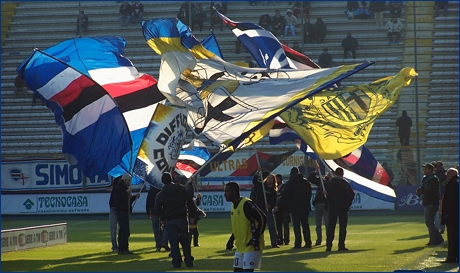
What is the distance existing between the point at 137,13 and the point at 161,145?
21.6 meters

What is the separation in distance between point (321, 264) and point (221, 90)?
4229 millimetres

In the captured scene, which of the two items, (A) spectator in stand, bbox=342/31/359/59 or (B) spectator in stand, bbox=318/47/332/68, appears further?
(A) spectator in stand, bbox=342/31/359/59

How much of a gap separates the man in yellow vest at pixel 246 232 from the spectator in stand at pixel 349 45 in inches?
982

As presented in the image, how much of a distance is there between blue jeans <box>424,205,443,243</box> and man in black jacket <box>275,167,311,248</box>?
2583 millimetres

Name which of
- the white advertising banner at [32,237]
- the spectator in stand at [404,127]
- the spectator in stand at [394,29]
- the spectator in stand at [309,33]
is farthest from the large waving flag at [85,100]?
the spectator in stand at [394,29]

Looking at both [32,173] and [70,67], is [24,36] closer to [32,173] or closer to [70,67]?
[32,173]

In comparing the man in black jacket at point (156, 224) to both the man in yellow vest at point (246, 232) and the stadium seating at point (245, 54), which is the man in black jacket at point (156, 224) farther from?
the stadium seating at point (245, 54)

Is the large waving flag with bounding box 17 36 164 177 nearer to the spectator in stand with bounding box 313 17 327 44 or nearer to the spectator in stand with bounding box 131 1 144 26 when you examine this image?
the spectator in stand with bounding box 313 17 327 44

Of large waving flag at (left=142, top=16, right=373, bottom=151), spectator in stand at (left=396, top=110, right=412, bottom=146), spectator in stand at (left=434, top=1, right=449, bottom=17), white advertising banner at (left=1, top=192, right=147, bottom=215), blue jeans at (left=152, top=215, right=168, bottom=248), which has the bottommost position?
white advertising banner at (left=1, top=192, right=147, bottom=215)

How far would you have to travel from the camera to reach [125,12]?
38.1 meters

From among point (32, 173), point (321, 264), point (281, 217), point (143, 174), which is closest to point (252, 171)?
point (32, 173)

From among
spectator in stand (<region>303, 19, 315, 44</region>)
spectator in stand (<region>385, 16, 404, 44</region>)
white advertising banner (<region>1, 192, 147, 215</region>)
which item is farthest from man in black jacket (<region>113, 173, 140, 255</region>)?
spectator in stand (<region>385, 16, 404, 44</region>)

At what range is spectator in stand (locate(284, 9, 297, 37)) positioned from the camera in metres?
35.8

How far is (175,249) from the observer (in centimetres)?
1494
